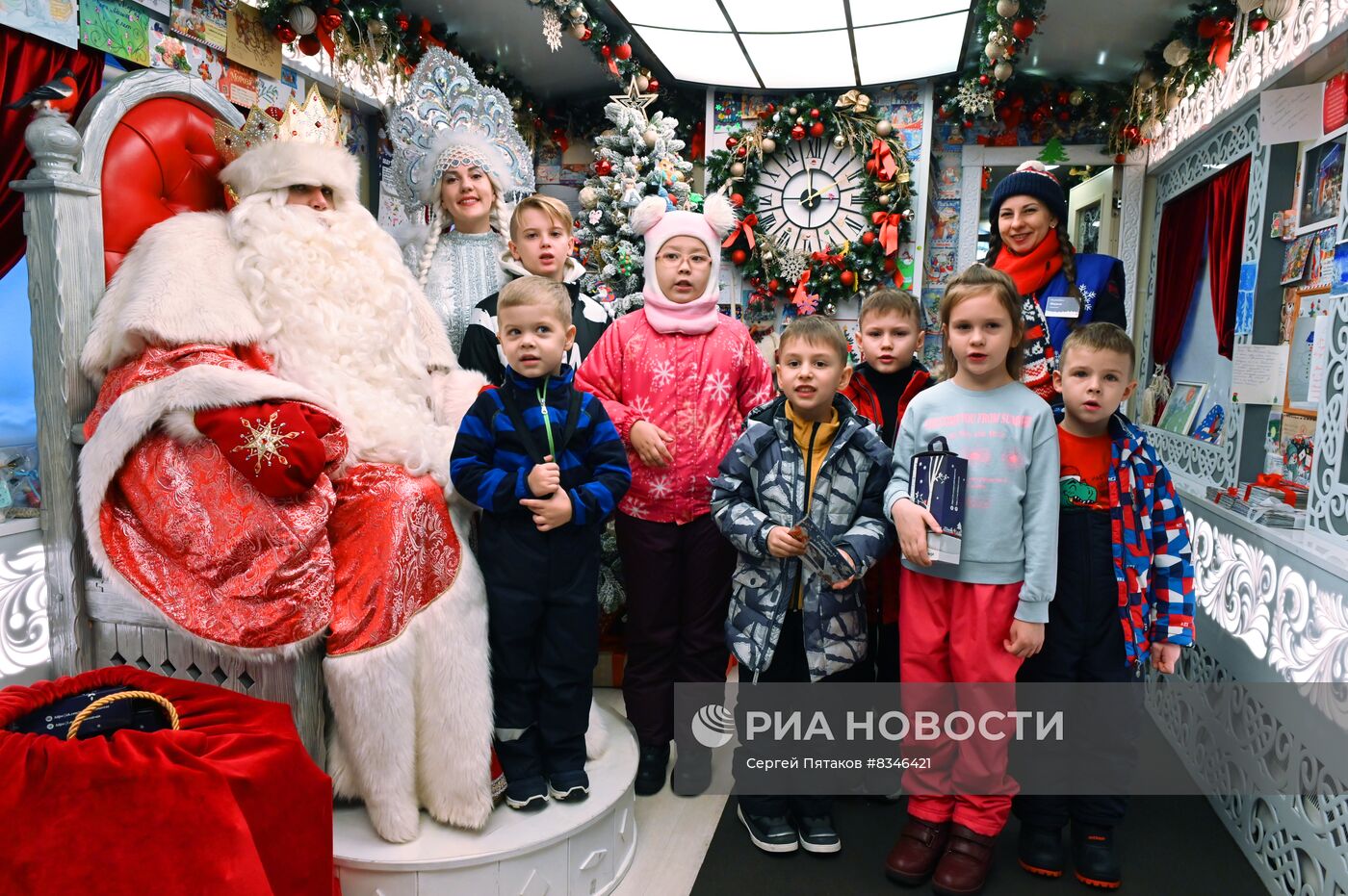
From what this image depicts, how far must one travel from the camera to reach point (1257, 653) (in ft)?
7.78

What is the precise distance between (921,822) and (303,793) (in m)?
1.59

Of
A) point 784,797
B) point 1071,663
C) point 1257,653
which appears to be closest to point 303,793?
point 784,797

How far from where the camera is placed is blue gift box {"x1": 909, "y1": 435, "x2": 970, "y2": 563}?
2039mm

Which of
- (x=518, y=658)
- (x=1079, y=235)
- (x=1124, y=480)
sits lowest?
(x=518, y=658)

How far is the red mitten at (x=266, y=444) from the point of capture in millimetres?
1862

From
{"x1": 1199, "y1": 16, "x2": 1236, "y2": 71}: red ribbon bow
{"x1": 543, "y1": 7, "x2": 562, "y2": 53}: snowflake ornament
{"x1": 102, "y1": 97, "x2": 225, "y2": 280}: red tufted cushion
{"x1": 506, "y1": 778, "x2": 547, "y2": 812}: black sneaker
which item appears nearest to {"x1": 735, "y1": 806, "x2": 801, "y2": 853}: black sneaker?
{"x1": 506, "y1": 778, "x2": 547, "y2": 812}: black sneaker

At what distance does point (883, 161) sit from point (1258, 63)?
2.42 m

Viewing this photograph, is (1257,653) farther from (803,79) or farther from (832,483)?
(803,79)

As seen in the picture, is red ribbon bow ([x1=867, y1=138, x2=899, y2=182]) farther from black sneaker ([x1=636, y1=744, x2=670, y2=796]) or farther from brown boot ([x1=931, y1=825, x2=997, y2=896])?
brown boot ([x1=931, y1=825, x2=997, y2=896])

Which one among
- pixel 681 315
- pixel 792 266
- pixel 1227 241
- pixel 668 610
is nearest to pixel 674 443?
pixel 681 315

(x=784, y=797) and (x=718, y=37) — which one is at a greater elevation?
(x=718, y=37)

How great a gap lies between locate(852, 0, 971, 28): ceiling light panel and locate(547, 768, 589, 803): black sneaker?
410 centimetres

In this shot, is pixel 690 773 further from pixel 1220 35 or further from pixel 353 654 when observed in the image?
pixel 1220 35

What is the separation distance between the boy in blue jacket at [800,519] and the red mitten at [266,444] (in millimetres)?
1067
